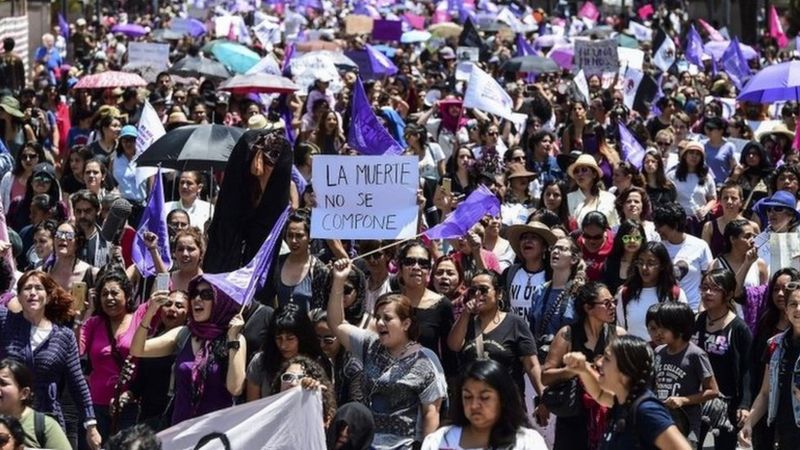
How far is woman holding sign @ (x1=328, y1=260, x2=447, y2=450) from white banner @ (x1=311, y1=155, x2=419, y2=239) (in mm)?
1564

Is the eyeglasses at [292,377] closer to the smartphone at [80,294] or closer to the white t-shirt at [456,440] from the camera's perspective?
the white t-shirt at [456,440]

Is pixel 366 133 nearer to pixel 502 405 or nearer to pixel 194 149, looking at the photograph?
pixel 194 149

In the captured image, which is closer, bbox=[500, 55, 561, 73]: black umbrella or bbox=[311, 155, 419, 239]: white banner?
bbox=[311, 155, 419, 239]: white banner

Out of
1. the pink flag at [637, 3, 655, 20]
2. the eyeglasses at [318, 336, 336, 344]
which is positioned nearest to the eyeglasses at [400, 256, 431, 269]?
the eyeglasses at [318, 336, 336, 344]

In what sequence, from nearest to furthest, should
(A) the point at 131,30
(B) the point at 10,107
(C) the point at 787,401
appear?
(C) the point at 787,401
(B) the point at 10,107
(A) the point at 131,30

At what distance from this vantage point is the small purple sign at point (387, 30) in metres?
32.2

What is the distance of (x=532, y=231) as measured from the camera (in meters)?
11.2

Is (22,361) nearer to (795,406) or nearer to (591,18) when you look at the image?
(795,406)

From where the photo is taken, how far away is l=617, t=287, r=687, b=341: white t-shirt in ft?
34.2

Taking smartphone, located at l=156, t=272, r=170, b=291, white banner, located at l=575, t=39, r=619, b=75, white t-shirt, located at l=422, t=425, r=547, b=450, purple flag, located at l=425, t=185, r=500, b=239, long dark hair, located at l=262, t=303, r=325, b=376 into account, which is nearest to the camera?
white t-shirt, located at l=422, t=425, r=547, b=450

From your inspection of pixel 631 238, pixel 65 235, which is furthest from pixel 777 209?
pixel 65 235

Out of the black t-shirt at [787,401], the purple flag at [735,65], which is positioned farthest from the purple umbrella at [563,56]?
the black t-shirt at [787,401]

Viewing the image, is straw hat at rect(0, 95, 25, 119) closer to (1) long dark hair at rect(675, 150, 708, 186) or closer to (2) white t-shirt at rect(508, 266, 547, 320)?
(1) long dark hair at rect(675, 150, 708, 186)

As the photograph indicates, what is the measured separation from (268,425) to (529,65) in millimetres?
18865
